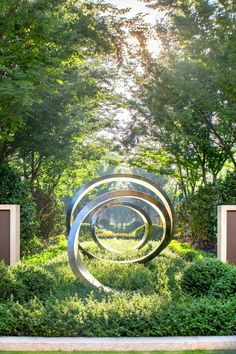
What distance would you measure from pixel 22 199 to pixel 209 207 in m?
6.33

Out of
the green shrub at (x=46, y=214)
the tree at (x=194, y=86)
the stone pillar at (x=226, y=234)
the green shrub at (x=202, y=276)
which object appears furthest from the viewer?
the green shrub at (x=46, y=214)

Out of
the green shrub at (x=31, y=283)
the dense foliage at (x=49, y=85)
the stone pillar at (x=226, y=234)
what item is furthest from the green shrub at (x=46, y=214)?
the green shrub at (x=31, y=283)

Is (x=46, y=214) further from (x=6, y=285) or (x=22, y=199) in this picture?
(x=6, y=285)

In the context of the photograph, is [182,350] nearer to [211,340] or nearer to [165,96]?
[211,340]

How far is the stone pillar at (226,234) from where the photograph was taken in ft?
41.8

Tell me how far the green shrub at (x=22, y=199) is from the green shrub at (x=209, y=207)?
5.92 metres

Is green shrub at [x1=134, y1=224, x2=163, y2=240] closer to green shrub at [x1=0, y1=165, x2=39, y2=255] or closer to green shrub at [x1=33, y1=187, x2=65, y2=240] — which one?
green shrub at [x1=33, y1=187, x2=65, y2=240]

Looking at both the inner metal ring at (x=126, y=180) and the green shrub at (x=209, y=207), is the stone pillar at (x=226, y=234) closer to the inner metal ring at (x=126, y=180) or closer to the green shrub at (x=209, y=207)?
the inner metal ring at (x=126, y=180)

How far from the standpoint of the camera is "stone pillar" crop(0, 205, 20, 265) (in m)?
12.9

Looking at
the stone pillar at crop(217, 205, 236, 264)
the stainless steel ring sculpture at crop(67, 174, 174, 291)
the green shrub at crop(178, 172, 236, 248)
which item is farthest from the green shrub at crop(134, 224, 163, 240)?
the stone pillar at crop(217, 205, 236, 264)

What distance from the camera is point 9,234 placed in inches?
509

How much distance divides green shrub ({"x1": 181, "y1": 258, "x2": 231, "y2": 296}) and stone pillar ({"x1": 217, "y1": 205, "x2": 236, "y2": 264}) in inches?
99.3

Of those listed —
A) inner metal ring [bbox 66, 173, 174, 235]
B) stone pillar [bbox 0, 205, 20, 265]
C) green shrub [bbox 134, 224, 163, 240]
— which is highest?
inner metal ring [bbox 66, 173, 174, 235]

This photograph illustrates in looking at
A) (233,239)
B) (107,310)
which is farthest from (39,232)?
(107,310)
